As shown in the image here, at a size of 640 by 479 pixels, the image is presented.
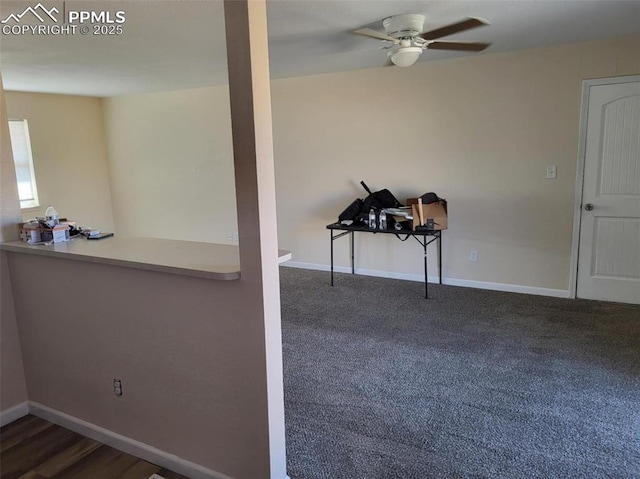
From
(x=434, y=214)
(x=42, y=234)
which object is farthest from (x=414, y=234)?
(x=42, y=234)

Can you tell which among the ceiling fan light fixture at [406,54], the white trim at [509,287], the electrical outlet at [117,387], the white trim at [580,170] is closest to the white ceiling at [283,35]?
the ceiling fan light fixture at [406,54]

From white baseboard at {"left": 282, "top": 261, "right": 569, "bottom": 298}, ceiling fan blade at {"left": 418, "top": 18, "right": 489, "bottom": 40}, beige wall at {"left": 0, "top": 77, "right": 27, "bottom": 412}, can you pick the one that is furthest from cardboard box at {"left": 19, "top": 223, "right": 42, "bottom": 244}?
white baseboard at {"left": 282, "top": 261, "right": 569, "bottom": 298}

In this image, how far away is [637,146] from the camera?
3.91m

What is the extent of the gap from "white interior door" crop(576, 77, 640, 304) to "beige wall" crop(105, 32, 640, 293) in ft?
0.46

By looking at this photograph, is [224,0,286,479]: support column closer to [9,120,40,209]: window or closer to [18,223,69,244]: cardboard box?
[18,223,69,244]: cardboard box

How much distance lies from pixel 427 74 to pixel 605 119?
1.68 metres

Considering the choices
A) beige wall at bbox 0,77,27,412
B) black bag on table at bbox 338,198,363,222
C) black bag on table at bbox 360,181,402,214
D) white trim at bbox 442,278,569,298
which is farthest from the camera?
black bag on table at bbox 338,198,363,222

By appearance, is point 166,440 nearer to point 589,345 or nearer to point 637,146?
point 589,345

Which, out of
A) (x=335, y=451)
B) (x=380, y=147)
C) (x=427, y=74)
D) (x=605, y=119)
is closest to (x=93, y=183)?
(x=380, y=147)

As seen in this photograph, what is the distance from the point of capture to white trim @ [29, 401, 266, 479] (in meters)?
2.06

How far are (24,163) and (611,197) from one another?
22.9 feet

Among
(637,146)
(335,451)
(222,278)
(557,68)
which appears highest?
(557,68)

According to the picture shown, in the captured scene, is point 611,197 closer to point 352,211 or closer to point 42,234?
point 352,211

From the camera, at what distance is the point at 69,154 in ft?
21.7
